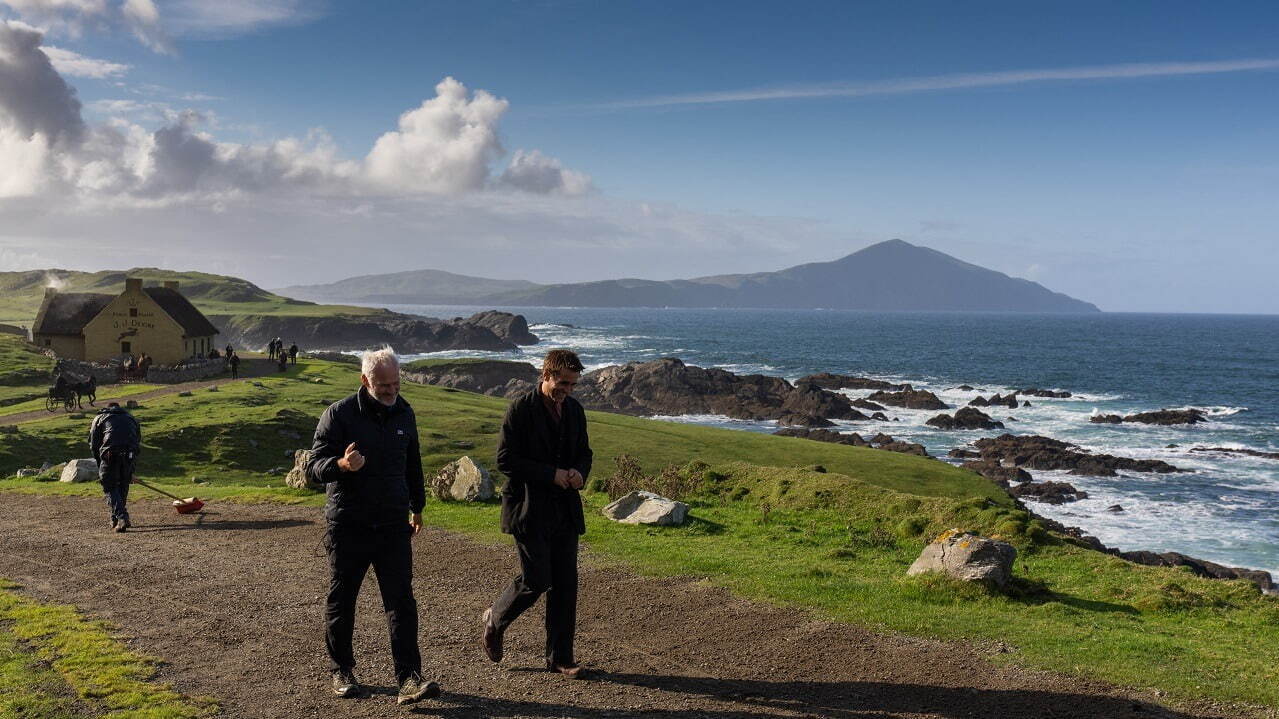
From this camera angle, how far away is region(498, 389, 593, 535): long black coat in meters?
8.82

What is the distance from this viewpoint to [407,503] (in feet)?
28.3

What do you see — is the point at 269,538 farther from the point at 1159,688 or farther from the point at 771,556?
the point at 1159,688

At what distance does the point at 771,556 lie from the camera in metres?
15.0

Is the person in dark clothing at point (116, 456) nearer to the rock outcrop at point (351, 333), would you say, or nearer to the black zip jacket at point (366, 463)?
the black zip jacket at point (366, 463)

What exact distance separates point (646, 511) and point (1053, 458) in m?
52.2

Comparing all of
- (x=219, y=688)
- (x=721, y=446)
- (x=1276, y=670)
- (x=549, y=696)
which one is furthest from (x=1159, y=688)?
(x=721, y=446)

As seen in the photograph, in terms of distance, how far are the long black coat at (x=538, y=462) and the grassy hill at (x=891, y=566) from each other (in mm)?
4590

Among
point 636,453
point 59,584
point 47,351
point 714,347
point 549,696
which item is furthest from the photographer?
point 714,347

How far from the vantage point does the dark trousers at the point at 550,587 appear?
29.1 feet

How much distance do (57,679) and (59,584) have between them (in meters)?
5.00

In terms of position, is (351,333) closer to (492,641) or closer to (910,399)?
(910,399)

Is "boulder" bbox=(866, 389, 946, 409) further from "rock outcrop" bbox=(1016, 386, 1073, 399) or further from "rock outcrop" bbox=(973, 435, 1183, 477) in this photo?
"rock outcrop" bbox=(973, 435, 1183, 477)

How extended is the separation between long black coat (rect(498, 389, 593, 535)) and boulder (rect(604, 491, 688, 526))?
8717mm

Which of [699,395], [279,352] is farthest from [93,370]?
[699,395]
